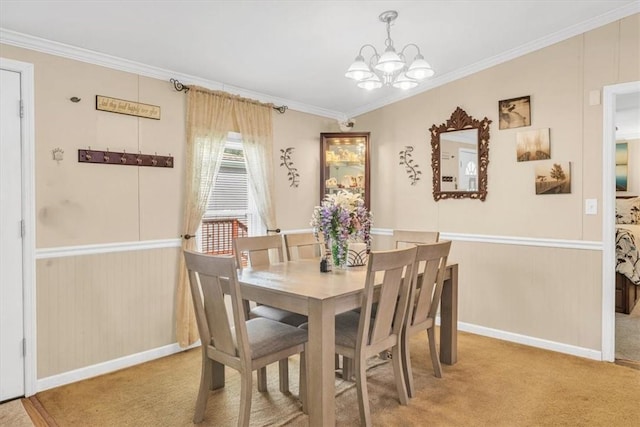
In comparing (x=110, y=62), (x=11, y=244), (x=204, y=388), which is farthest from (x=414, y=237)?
(x=11, y=244)

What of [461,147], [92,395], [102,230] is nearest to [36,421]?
[92,395]

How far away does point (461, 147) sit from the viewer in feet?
13.3

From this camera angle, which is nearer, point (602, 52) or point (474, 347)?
point (602, 52)

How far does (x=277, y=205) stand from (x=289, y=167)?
1.48ft

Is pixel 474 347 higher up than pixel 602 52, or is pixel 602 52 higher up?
pixel 602 52

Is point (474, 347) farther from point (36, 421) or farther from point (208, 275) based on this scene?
point (36, 421)

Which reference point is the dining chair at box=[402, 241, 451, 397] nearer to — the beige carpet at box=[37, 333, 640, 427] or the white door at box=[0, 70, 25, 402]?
the beige carpet at box=[37, 333, 640, 427]

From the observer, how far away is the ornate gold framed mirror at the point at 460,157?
391 centimetres

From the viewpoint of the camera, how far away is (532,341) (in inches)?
141

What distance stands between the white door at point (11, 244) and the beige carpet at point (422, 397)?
271mm

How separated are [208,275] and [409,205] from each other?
2911 millimetres

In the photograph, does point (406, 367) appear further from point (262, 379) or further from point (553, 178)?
point (553, 178)

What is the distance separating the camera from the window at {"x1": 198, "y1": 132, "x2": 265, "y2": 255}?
3.82 meters

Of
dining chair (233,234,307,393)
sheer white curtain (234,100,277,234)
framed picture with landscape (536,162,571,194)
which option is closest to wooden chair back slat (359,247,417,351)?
dining chair (233,234,307,393)
